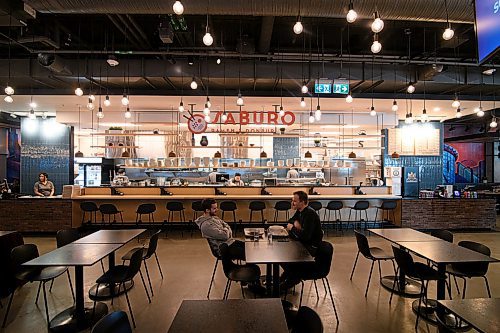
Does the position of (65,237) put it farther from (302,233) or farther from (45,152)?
(45,152)

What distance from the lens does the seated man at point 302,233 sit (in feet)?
11.6

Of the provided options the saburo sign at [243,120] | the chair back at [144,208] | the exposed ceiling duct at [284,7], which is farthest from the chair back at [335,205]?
the exposed ceiling duct at [284,7]

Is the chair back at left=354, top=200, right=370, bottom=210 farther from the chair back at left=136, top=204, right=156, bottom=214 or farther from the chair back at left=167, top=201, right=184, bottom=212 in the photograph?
the chair back at left=136, top=204, right=156, bottom=214

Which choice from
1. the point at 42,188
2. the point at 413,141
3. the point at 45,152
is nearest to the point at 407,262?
the point at 42,188

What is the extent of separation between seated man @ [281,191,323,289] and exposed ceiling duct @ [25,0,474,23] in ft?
7.56

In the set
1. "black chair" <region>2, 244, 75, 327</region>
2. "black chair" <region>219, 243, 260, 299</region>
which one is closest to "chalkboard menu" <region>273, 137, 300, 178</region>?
"black chair" <region>219, 243, 260, 299</region>

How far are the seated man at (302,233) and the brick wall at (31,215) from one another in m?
6.12

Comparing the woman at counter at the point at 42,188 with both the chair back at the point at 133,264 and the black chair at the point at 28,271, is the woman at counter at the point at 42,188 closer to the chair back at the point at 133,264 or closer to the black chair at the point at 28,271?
the black chair at the point at 28,271

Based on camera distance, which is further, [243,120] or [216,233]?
[243,120]

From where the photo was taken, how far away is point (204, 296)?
3.98 m

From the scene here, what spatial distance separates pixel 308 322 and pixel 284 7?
3398mm

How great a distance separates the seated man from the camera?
11.6 ft

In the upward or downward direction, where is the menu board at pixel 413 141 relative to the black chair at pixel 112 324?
upward

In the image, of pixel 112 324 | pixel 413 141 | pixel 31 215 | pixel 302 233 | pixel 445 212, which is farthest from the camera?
pixel 413 141
